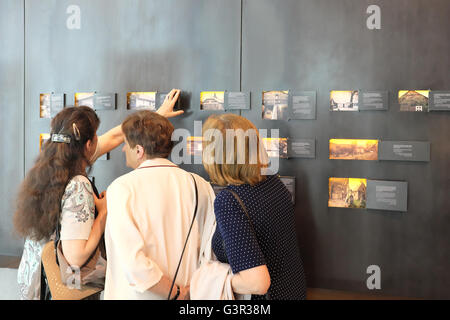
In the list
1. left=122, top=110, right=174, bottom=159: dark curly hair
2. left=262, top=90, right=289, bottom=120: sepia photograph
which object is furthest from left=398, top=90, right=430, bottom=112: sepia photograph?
left=122, top=110, right=174, bottom=159: dark curly hair

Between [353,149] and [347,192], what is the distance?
319 millimetres

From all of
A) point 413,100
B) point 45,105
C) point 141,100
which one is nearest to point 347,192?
point 413,100

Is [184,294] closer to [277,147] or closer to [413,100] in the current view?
[277,147]

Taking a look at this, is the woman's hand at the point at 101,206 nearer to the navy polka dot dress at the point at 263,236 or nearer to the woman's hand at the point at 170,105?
the navy polka dot dress at the point at 263,236

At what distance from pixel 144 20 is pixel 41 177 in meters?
1.93

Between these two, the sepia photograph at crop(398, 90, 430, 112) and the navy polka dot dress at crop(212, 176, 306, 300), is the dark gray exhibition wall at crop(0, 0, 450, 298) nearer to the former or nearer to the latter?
the sepia photograph at crop(398, 90, 430, 112)

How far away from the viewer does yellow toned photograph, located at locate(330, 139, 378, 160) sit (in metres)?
2.69

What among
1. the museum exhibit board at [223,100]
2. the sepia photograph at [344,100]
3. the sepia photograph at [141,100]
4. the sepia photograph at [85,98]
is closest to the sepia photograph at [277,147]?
the museum exhibit board at [223,100]

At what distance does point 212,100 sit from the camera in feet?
9.93

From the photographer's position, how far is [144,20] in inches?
126

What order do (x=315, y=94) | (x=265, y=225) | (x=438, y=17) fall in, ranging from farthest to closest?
(x=315, y=94)
(x=438, y=17)
(x=265, y=225)

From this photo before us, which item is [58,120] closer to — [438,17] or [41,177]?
[41,177]

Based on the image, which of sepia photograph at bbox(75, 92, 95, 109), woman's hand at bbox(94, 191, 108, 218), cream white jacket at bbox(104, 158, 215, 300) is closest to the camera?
cream white jacket at bbox(104, 158, 215, 300)

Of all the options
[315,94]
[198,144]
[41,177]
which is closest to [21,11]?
[198,144]
